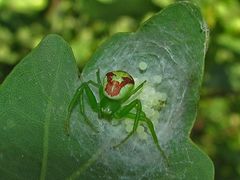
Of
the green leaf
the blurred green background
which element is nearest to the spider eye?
the green leaf

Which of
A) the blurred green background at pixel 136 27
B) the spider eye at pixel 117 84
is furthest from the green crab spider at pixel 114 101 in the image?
the blurred green background at pixel 136 27

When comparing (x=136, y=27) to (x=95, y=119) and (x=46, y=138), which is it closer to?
(x=95, y=119)

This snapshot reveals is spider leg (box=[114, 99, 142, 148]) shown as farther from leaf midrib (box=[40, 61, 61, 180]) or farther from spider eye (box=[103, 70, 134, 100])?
leaf midrib (box=[40, 61, 61, 180])

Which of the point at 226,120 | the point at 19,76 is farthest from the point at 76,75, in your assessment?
the point at 226,120

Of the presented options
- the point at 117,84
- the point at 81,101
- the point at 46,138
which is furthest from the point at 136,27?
the point at 46,138

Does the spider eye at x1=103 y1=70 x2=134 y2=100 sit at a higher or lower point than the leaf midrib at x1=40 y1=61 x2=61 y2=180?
higher

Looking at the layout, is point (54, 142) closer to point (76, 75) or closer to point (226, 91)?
point (76, 75)

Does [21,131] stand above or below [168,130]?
above
